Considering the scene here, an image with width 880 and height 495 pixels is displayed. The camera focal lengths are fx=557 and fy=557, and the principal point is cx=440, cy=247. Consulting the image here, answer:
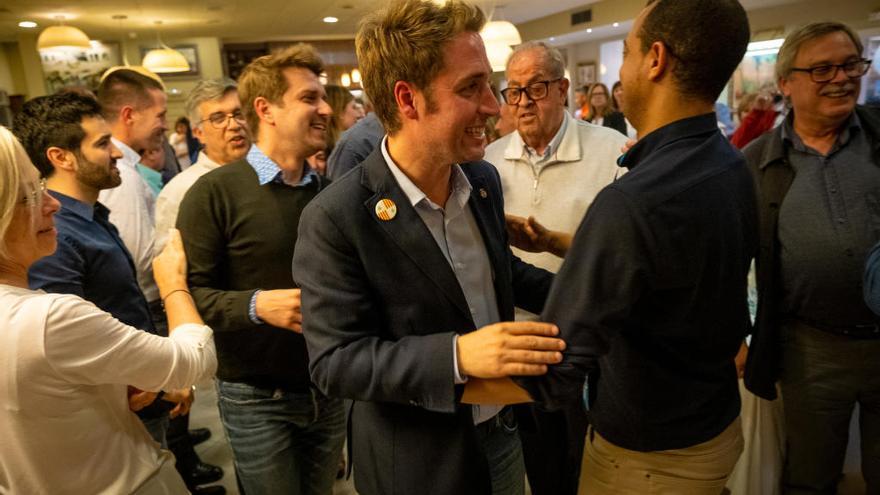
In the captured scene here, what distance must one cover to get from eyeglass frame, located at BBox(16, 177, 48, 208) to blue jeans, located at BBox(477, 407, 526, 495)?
1160mm

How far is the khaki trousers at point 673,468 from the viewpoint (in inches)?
52.8

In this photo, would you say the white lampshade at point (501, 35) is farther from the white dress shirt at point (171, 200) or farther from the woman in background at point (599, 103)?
the white dress shirt at point (171, 200)

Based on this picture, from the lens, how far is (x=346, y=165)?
2.88m

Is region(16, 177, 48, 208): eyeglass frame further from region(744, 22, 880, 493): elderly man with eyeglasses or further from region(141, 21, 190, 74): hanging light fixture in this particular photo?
region(141, 21, 190, 74): hanging light fixture

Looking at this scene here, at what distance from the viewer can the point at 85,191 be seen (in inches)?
74.0

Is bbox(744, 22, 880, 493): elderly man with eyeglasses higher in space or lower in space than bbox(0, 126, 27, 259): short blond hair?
lower

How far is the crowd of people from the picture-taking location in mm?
1113

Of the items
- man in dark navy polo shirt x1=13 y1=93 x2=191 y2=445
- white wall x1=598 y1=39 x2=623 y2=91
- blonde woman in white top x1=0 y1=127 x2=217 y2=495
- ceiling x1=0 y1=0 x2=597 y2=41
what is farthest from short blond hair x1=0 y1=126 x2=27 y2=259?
white wall x1=598 y1=39 x2=623 y2=91

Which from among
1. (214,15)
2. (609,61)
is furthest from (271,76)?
(609,61)

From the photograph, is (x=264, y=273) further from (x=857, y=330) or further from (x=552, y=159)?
(x=857, y=330)

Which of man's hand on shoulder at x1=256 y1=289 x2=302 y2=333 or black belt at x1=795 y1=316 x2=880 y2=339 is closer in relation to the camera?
man's hand on shoulder at x1=256 y1=289 x2=302 y2=333

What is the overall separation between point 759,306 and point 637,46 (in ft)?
4.13

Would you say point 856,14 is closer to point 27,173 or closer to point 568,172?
point 568,172

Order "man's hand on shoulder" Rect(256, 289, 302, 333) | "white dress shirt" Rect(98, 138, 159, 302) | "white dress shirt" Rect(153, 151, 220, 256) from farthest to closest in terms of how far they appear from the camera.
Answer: "white dress shirt" Rect(98, 138, 159, 302)
"white dress shirt" Rect(153, 151, 220, 256)
"man's hand on shoulder" Rect(256, 289, 302, 333)
